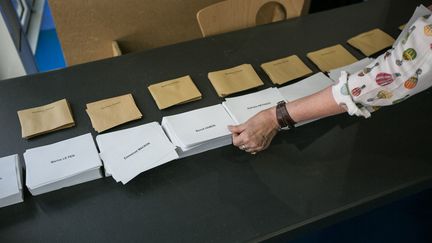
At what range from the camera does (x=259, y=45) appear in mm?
1366

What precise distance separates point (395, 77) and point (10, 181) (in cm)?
90

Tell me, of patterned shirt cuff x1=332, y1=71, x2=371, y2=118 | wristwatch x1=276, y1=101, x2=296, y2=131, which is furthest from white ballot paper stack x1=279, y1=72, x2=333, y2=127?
patterned shirt cuff x1=332, y1=71, x2=371, y2=118

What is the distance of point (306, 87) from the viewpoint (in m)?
1.15

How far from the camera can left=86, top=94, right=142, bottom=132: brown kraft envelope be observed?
1037 millimetres

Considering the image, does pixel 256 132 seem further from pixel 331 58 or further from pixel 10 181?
pixel 10 181

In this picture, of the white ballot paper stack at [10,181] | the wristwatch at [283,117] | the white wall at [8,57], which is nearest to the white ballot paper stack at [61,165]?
the white ballot paper stack at [10,181]

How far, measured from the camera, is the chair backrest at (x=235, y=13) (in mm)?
1452

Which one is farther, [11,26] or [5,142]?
[11,26]

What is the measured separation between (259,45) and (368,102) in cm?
62

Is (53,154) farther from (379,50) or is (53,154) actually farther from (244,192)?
(379,50)

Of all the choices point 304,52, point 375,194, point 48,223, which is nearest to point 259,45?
point 304,52

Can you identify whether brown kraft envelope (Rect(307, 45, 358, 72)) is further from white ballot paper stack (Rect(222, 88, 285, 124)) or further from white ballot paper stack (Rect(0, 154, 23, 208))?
white ballot paper stack (Rect(0, 154, 23, 208))

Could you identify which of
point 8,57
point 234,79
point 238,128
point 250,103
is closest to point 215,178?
point 238,128

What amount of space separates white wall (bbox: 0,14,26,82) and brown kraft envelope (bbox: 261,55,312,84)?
1628 mm
